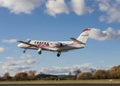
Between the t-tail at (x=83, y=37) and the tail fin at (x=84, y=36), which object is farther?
the tail fin at (x=84, y=36)

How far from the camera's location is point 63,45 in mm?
111625

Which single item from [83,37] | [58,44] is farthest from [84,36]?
[58,44]

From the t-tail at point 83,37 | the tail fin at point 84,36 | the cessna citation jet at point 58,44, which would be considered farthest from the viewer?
the tail fin at point 84,36

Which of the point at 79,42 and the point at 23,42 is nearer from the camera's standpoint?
the point at 79,42

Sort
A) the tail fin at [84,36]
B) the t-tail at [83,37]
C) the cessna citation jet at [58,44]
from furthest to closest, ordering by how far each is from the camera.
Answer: the tail fin at [84,36] → the t-tail at [83,37] → the cessna citation jet at [58,44]

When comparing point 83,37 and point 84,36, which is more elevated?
point 84,36

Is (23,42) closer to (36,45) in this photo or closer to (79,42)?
(36,45)

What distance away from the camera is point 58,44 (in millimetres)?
110875

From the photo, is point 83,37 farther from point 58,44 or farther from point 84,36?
point 58,44

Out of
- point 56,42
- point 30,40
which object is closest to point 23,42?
point 30,40

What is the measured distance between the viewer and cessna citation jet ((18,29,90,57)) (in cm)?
10994

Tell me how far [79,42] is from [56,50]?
6.51m

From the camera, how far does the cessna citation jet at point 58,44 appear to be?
361 ft

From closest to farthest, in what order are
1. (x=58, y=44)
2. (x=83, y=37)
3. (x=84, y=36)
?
(x=58, y=44) < (x=83, y=37) < (x=84, y=36)
